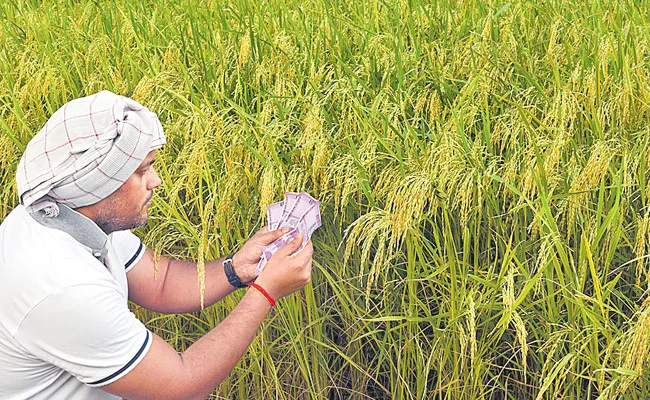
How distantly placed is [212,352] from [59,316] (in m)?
0.35

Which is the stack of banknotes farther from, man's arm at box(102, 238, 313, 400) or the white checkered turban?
the white checkered turban

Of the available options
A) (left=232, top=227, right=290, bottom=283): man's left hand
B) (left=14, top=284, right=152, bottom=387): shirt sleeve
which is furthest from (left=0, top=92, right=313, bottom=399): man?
(left=232, top=227, right=290, bottom=283): man's left hand

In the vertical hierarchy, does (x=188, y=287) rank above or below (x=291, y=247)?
below

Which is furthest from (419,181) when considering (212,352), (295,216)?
(212,352)

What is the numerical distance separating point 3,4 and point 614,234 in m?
3.06

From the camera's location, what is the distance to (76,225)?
6.68ft

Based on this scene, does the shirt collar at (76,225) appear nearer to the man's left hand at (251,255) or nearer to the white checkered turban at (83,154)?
the white checkered turban at (83,154)

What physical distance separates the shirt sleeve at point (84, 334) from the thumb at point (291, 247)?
39 centimetres

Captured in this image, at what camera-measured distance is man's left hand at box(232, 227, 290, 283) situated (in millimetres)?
2275

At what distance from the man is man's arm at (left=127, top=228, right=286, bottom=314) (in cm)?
18

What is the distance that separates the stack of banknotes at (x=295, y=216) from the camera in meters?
2.11

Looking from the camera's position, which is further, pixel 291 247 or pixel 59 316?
pixel 291 247

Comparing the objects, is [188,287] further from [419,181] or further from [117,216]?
[419,181]

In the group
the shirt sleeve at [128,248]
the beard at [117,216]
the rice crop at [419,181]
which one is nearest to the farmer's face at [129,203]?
the beard at [117,216]
